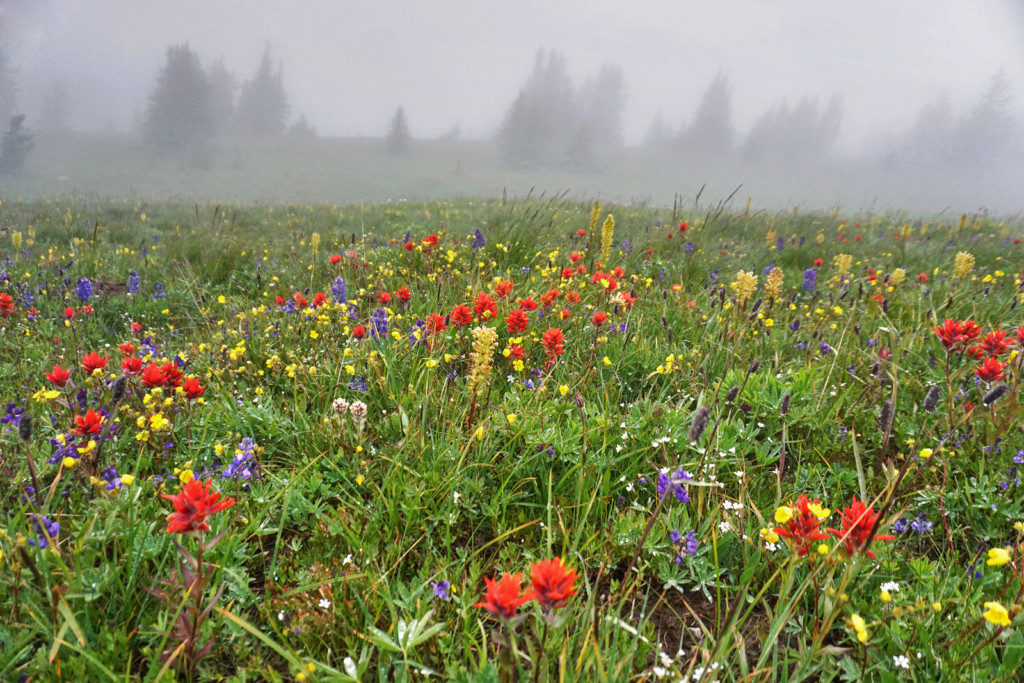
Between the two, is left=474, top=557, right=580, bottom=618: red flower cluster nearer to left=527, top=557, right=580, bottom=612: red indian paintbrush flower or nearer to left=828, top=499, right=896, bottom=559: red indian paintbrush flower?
left=527, top=557, right=580, bottom=612: red indian paintbrush flower

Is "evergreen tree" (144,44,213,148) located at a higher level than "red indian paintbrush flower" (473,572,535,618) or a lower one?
higher

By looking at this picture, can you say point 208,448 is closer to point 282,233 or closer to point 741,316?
point 741,316

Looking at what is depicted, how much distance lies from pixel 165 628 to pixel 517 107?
100115 millimetres

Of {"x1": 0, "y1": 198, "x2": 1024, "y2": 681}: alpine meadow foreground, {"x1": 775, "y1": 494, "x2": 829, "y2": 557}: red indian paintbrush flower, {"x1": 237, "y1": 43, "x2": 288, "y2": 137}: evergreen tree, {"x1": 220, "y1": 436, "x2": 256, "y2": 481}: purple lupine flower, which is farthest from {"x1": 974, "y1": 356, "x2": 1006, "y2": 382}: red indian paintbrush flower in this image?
{"x1": 237, "y1": 43, "x2": 288, "y2": 137}: evergreen tree

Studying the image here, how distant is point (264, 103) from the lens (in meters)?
105

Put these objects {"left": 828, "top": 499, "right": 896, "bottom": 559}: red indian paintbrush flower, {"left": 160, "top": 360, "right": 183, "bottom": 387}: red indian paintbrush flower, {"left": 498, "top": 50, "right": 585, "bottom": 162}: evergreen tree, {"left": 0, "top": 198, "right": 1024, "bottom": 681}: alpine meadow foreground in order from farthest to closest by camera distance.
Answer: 1. {"left": 498, "top": 50, "right": 585, "bottom": 162}: evergreen tree
2. {"left": 160, "top": 360, "right": 183, "bottom": 387}: red indian paintbrush flower
3. {"left": 0, "top": 198, "right": 1024, "bottom": 681}: alpine meadow foreground
4. {"left": 828, "top": 499, "right": 896, "bottom": 559}: red indian paintbrush flower

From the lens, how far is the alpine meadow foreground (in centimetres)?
120

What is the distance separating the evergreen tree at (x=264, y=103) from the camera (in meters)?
104

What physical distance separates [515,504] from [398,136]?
93.1 m

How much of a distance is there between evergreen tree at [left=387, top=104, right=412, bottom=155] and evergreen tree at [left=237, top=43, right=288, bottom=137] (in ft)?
122

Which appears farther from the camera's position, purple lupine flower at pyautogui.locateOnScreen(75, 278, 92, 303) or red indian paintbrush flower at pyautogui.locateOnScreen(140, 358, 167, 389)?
purple lupine flower at pyautogui.locateOnScreen(75, 278, 92, 303)

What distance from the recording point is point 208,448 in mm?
2039

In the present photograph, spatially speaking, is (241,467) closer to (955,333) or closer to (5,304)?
(5,304)

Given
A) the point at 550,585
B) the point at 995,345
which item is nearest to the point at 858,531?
the point at 550,585
